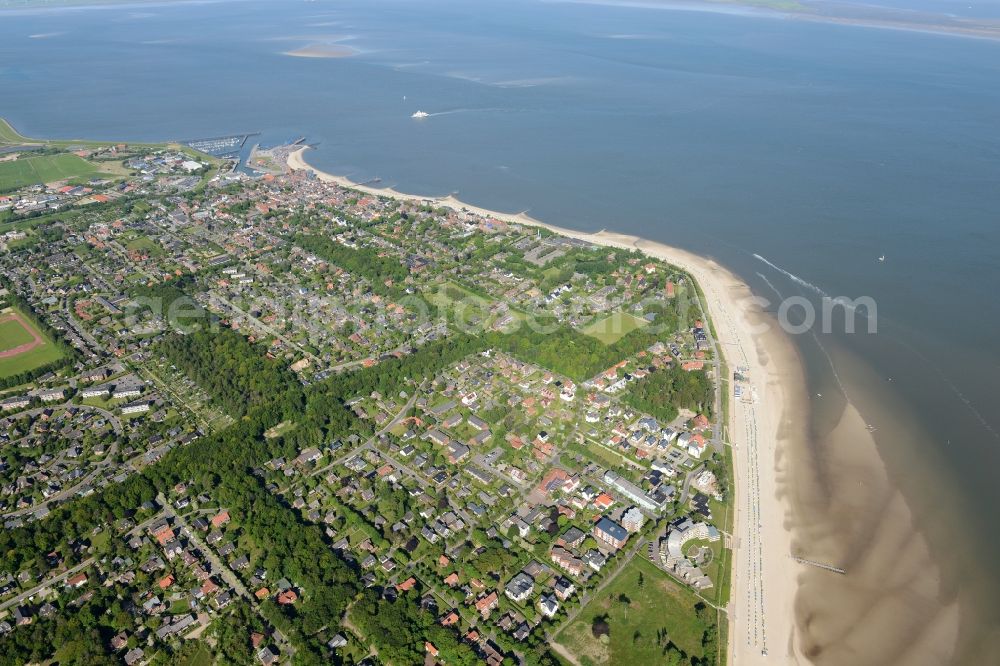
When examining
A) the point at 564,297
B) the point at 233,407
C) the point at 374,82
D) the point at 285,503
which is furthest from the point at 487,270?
the point at 374,82

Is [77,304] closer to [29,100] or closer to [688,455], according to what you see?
[688,455]

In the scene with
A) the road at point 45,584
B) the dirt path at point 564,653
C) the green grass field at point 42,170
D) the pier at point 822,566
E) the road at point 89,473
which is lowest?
the green grass field at point 42,170

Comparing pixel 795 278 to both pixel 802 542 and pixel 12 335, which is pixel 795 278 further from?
pixel 12 335

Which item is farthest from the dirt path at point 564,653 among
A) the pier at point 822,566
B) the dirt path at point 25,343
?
the dirt path at point 25,343

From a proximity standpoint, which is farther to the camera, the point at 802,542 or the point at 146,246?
the point at 146,246

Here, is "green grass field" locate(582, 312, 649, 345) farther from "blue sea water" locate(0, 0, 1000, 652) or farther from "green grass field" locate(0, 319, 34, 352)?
"green grass field" locate(0, 319, 34, 352)

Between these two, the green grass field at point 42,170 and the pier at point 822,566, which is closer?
the pier at point 822,566

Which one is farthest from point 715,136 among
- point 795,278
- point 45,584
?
point 45,584

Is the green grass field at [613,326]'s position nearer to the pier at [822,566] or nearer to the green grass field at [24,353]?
the pier at [822,566]
